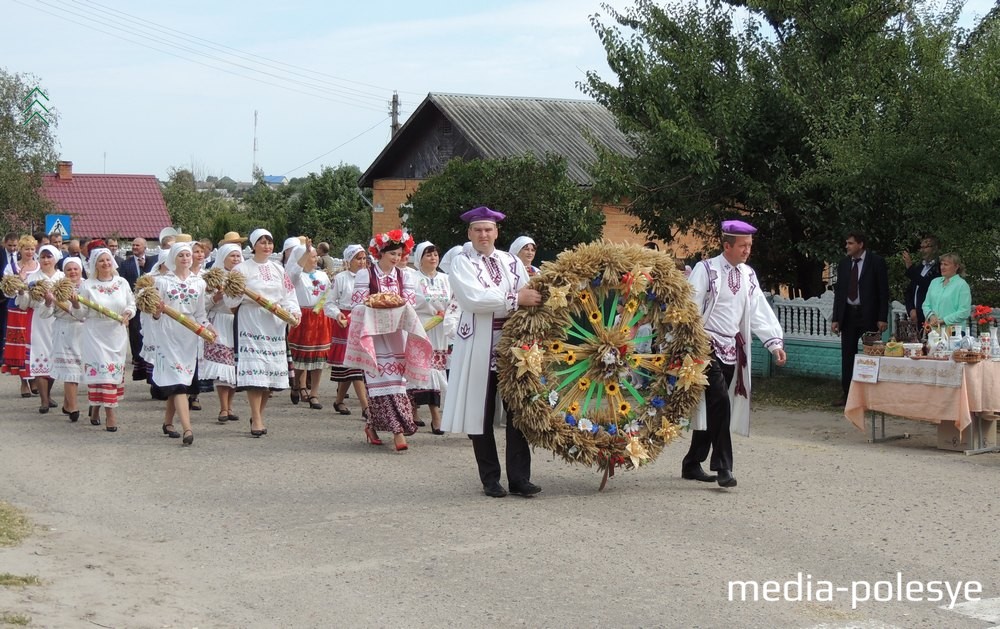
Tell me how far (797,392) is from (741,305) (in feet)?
21.7

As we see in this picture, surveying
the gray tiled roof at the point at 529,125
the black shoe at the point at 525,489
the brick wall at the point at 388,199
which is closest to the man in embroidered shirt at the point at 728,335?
the black shoe at the point at 525,489

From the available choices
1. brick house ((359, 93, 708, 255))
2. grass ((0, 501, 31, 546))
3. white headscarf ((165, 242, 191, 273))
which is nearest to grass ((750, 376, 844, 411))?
white headscarf ((165, 242, 191, 273))

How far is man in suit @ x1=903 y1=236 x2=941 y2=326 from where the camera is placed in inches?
527

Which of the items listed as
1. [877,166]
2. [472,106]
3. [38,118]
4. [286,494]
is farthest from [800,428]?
[38,118]

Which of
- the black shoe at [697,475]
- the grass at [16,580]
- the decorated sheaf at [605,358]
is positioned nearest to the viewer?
the grass at [16,580]

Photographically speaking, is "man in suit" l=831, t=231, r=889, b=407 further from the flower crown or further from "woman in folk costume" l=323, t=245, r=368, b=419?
"woman in folk costume" l=323, t=245, r=368, b=419

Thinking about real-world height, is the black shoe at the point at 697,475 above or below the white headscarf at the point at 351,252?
below

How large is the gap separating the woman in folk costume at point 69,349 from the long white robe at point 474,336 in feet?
19.1

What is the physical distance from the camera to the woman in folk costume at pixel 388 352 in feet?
37.7

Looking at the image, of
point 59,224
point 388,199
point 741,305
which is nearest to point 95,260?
point 741,305

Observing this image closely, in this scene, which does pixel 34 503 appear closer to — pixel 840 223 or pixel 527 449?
pixel 527 449

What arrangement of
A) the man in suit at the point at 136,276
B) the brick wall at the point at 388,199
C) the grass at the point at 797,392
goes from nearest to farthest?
1. the grass at the point at 797,392
2. the man in suit at the point at 136,276
3. the brick wall at the point at 388,199

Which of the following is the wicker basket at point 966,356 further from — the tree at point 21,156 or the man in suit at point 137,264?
the tree at point 21,156

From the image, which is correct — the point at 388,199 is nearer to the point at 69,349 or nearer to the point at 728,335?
the point at 69,349
